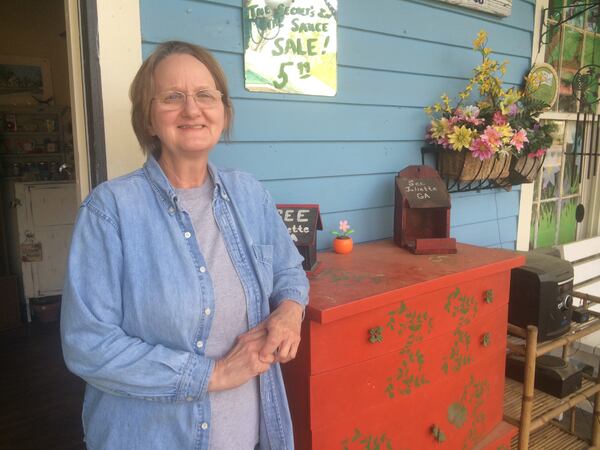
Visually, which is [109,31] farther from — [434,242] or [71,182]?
[71,182]

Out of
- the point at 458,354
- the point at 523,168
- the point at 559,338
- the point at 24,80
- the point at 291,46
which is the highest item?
the point at 24,80

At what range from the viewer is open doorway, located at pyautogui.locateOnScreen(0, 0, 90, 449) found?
280 cm

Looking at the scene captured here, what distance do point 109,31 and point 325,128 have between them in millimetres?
834

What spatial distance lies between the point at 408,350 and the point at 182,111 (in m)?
0.97

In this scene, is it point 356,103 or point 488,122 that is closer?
point 356,103

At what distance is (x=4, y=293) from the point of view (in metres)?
3.76

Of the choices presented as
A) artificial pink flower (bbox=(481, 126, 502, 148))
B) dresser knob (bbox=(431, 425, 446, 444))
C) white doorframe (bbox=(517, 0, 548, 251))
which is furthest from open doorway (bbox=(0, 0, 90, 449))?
white doorframe (bbox=(517, 0, 548, 251))

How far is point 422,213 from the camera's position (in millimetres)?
1974

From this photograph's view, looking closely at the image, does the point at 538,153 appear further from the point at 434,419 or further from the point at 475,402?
the point at 434,419

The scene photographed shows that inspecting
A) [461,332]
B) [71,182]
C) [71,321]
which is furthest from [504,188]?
[71,182]

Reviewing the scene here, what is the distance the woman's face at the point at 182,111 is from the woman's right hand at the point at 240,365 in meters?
0.43

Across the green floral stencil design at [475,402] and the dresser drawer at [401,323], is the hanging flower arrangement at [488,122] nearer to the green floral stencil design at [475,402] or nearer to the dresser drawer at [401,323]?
the dresser drawer at [401,323]

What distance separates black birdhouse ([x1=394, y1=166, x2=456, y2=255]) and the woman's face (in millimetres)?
1025

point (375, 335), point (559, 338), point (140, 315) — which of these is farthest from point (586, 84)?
point (140, 315)
